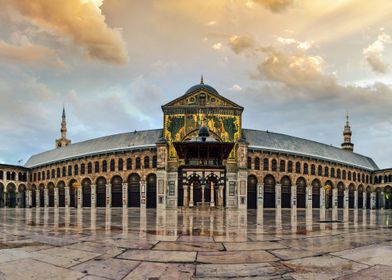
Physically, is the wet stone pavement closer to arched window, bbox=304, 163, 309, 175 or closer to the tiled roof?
the tiled roof

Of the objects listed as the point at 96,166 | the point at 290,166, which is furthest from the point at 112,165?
the point at 290,166

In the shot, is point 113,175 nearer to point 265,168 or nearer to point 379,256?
point 265,168

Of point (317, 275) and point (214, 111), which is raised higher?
point (214, 111)

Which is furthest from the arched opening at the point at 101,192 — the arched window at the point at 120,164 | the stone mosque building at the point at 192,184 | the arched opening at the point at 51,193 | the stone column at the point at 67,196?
the arched opening at the point at 51,193

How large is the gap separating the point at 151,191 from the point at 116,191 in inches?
320

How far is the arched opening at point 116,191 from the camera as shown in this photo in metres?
59.8

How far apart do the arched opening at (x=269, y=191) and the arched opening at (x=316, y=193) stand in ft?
35.0

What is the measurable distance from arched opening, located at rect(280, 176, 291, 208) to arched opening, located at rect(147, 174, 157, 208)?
23587 millimetres

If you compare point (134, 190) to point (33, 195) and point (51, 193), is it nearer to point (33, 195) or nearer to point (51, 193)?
point (51, 193)

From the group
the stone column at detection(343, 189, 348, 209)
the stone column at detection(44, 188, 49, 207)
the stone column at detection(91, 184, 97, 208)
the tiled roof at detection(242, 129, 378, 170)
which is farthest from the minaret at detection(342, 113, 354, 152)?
the stone column at detection(44, 188, 49, 207)

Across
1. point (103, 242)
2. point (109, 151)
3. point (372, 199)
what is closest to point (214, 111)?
point (109, 151)

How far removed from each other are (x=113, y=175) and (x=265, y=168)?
1115 inches

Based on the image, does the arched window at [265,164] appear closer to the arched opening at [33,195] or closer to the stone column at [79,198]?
the stone column at [79,198]

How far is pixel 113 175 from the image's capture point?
6109 centimetres
